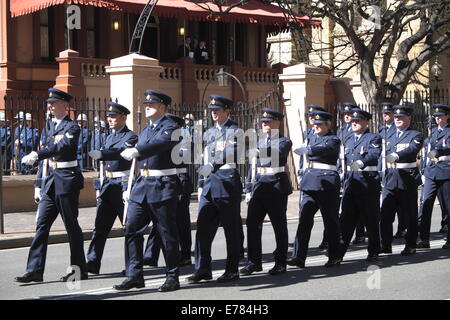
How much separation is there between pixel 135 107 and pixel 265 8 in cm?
1368

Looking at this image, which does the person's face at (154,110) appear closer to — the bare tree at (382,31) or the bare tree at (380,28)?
the bare tree at (380,28)

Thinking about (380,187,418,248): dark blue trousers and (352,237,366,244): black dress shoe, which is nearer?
(380,187,418,248): dark blue trousers

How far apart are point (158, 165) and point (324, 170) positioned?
2360 millimetres

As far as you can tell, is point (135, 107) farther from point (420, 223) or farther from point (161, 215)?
point (161, 215)

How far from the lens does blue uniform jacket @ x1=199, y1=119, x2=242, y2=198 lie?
398 inches

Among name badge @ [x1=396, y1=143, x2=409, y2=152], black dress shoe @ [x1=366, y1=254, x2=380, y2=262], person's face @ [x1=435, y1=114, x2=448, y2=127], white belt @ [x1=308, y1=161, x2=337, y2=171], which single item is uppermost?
person's face @ [x1=435, y1=114, x2=448, y2=127]

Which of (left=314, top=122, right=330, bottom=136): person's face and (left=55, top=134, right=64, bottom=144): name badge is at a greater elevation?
(left=314, top=122, right=330, bottom=136): person's face

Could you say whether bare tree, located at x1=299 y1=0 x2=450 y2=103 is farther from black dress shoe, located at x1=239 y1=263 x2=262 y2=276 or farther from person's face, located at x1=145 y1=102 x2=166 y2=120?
person's face, located at x1=145 y1=102 x2=166 y2=120

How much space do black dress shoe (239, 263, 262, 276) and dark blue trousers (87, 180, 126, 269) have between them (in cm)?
146

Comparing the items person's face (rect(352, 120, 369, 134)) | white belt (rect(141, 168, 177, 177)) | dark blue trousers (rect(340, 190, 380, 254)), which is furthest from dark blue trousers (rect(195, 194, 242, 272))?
person's face (rect(352, 120, 369, 134))

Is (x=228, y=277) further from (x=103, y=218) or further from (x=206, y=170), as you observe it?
(x=103, y=218)

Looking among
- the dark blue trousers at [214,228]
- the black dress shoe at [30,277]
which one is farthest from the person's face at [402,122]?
the black dress shoe at [30,277]
